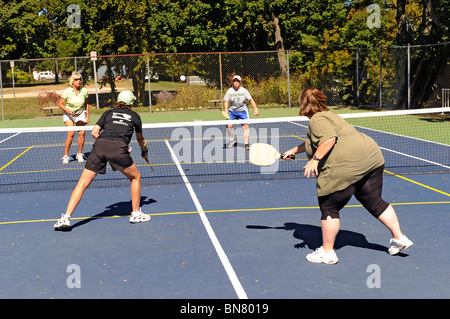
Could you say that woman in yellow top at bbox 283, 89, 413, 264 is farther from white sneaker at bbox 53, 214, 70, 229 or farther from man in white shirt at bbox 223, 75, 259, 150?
man in white shirt at bbox 223, 75, 259, 150

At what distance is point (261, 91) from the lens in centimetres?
3016

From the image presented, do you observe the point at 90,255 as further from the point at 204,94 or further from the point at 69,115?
the point at 204,94

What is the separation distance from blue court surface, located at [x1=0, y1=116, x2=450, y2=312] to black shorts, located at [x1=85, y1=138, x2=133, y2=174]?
85cm

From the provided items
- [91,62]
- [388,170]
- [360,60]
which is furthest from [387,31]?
[388,170]

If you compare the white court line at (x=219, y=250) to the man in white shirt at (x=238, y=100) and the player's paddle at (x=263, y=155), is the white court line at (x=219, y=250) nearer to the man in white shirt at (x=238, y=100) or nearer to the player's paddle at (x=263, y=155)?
the player's paddle at (x=263, y=155)

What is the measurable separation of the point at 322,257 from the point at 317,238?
37.5 inches

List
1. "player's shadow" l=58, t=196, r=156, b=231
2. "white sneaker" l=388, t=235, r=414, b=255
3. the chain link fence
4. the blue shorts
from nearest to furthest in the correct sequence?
"white sneaker" l=388, t=235, r=414, b=255
"player's shadow" l=58, t=196, r=156, b=231
the blue shorts
the chain link fence

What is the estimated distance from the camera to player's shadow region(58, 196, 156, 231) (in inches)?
309

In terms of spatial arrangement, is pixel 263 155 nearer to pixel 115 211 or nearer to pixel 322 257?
pixel 322 257

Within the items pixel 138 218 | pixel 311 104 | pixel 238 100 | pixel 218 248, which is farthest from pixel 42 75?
pixel 311 104

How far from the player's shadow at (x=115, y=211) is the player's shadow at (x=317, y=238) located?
2.15 m

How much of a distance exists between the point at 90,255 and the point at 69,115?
703 cm

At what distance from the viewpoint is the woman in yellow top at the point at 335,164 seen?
5.43m

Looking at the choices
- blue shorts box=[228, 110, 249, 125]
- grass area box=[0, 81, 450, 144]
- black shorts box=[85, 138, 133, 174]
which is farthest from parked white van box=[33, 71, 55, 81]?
black shorts box=[85, 138, 133, 174]
